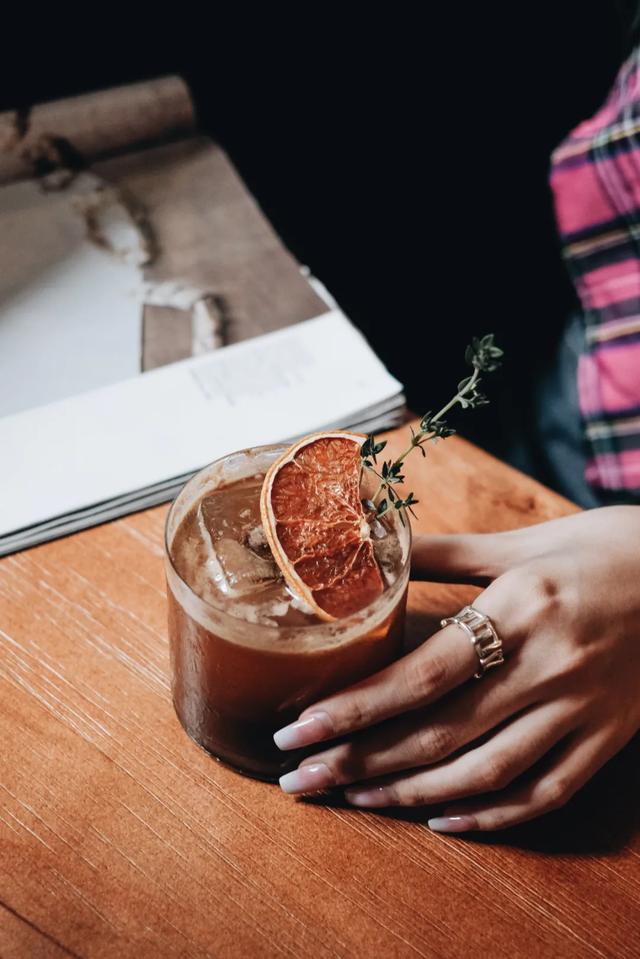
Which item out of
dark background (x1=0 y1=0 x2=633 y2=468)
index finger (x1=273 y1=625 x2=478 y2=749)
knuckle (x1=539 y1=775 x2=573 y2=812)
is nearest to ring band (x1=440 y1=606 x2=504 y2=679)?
index finger (x1=273 y1=625 x2=478 y2=749)

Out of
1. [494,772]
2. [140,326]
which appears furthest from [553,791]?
[140,326]

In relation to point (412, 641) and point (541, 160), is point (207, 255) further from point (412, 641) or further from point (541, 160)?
point (541, 160)

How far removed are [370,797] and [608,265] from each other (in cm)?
Answer: 83

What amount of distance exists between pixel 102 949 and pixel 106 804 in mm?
113

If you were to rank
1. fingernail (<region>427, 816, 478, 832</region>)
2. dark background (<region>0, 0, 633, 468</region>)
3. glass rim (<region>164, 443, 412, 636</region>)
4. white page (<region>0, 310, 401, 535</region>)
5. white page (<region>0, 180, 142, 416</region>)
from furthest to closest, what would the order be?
dark background (<region>0, 0, 633, 468</region>)
white page (<region>0, 180, 142, 416</region>)
white page (<region>0, 310, 401, 535</region>)
fingernail (<region>427, 816, 478, 832</region>)
glass rim (<region>164, 443, 412, 636</region>)

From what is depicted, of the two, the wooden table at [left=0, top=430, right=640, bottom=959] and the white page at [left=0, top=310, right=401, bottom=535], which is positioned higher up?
the white page at [left=0, top=310, right=401, bottom=535]

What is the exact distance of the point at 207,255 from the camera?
1226 mm

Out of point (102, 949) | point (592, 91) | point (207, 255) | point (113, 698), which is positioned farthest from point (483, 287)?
point (102, 949)

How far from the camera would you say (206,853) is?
2.31 ft

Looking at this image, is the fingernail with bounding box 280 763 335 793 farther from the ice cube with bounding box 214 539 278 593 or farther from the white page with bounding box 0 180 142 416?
the white page with bounding box 0 180 142 416

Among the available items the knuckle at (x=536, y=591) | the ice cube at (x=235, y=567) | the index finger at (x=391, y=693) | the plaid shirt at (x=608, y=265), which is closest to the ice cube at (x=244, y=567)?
the ice cube at (x=235, y=567)

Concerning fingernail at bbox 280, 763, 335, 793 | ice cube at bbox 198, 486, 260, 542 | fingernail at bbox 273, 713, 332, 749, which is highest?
ice cube at bbox 198, 486, 260, 542

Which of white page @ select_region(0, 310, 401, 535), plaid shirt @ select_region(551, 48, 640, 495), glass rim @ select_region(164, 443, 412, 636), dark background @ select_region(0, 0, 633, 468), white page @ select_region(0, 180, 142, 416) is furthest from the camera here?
dark background @ select_region(0, 0, 633, 468)

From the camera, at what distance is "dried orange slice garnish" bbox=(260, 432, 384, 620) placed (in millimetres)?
651
